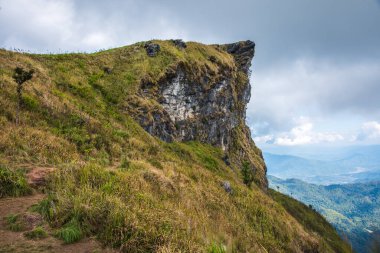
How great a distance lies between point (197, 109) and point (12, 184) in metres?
55.2

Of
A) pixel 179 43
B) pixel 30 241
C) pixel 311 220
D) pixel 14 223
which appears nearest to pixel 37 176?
pixel 14 223

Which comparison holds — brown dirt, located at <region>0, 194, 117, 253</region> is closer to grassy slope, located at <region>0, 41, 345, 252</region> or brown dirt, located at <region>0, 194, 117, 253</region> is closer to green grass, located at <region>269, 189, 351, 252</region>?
grassy slope, located at <region>0, 41, 345, 252</region>

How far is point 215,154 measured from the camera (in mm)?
59969

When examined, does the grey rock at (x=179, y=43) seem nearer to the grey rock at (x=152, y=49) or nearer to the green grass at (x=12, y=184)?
the grey rock at (x=152, y=49)

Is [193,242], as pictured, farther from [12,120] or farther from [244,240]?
[12,120]

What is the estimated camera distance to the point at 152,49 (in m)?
55.0

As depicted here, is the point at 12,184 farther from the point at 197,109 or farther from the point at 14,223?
the point at 197,109

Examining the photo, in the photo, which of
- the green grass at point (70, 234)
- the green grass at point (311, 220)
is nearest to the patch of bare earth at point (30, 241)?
the green grass at point (70, 234)

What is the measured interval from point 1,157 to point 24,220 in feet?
20.1

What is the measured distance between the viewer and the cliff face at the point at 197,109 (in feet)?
157

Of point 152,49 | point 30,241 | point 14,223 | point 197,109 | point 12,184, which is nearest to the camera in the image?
point 30,241

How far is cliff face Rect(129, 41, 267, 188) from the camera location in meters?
47.8

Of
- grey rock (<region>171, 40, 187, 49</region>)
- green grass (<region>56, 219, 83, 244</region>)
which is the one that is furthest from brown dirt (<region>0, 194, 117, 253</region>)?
grey rock (<region>171, 40, 187, 49</region>)

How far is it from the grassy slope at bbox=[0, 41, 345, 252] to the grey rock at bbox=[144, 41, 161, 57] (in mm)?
1172
